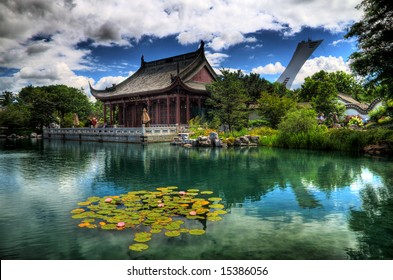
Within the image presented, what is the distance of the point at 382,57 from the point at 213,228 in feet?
32.1

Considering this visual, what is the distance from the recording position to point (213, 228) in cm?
434

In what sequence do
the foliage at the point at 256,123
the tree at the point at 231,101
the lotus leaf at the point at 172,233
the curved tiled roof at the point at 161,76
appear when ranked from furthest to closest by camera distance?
the curved tiled roof at the point at 161,76 → the foliage at the point at 256,123 → the tree at the point at 231,101 → the lotus leaf at the point at 172,233

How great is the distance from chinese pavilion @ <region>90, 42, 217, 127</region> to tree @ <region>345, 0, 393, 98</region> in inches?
623

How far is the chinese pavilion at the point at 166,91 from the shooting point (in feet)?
90.3

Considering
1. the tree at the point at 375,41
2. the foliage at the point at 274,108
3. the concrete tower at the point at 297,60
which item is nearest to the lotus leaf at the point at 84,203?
the tree at the point at 375,41

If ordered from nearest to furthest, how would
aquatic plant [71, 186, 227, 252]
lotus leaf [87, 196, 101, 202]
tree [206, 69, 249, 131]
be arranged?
aquatic plant [71, 186, 227, 252] < lotus leaf [87, 196, 101, 202] < tree [206, 69, 249, 131]

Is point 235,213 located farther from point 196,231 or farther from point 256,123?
point 256,123

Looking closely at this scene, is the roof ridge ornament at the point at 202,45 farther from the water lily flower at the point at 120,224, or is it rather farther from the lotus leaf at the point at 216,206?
the water lily flower at the point at 120,224

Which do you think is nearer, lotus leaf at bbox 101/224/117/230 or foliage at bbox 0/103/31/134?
lotus leaf at bbox 101/224/117/230

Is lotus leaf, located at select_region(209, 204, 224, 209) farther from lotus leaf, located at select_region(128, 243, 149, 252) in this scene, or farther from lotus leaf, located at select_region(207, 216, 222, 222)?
lotus leaf, located at select_region(128, 243, 149, 252)

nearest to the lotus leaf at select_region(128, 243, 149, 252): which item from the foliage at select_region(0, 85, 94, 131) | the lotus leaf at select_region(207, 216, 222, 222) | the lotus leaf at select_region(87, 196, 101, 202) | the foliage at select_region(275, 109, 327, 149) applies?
the lotus leaf at select_region(207, 216, 222, 222)

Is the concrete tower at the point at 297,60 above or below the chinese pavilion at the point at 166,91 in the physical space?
above

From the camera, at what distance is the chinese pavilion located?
2753cm
